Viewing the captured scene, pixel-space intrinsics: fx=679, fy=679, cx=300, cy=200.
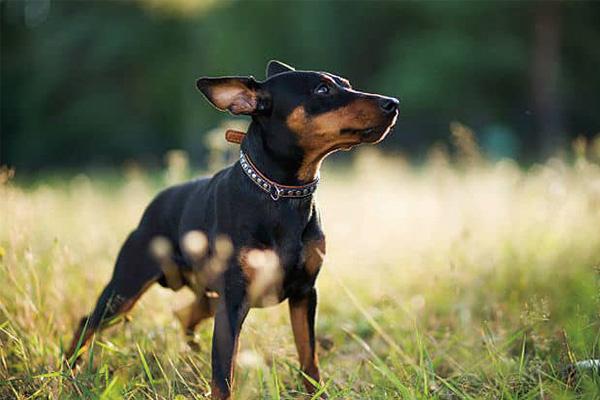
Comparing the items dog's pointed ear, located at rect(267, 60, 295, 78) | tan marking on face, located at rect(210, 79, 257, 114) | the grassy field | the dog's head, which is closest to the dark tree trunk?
the grassy field

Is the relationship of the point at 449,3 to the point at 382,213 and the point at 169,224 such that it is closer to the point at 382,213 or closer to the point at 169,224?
the point at 382,213

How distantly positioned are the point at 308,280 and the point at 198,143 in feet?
70.2

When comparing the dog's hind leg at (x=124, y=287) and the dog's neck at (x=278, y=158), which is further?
the dog's hind leg at (x=124, y=287)

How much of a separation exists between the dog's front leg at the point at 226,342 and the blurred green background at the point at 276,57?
60.3ft

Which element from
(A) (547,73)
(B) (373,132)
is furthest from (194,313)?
(A) (547,73)

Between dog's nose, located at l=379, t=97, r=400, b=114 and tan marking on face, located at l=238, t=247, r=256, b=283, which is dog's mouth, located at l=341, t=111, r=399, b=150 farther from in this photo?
tan marking on face, located at l=238, t=247, r=256, b=283

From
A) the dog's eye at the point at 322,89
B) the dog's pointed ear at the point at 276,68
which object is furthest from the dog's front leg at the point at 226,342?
the dog's pointed ear at the point at 276,68

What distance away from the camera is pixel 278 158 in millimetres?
3246

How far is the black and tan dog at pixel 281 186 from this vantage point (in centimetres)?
309

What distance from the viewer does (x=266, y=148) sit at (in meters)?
3.28

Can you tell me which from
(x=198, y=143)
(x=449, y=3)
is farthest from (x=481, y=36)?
(x=198, y=143)

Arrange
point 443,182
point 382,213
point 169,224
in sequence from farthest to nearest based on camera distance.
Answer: point 382,213 → point 443,182 → point 169,224

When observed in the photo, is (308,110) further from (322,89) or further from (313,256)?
(313,256)

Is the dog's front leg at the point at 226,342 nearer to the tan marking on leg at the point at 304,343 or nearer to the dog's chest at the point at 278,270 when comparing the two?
the dog's chest at the point at 278,270
